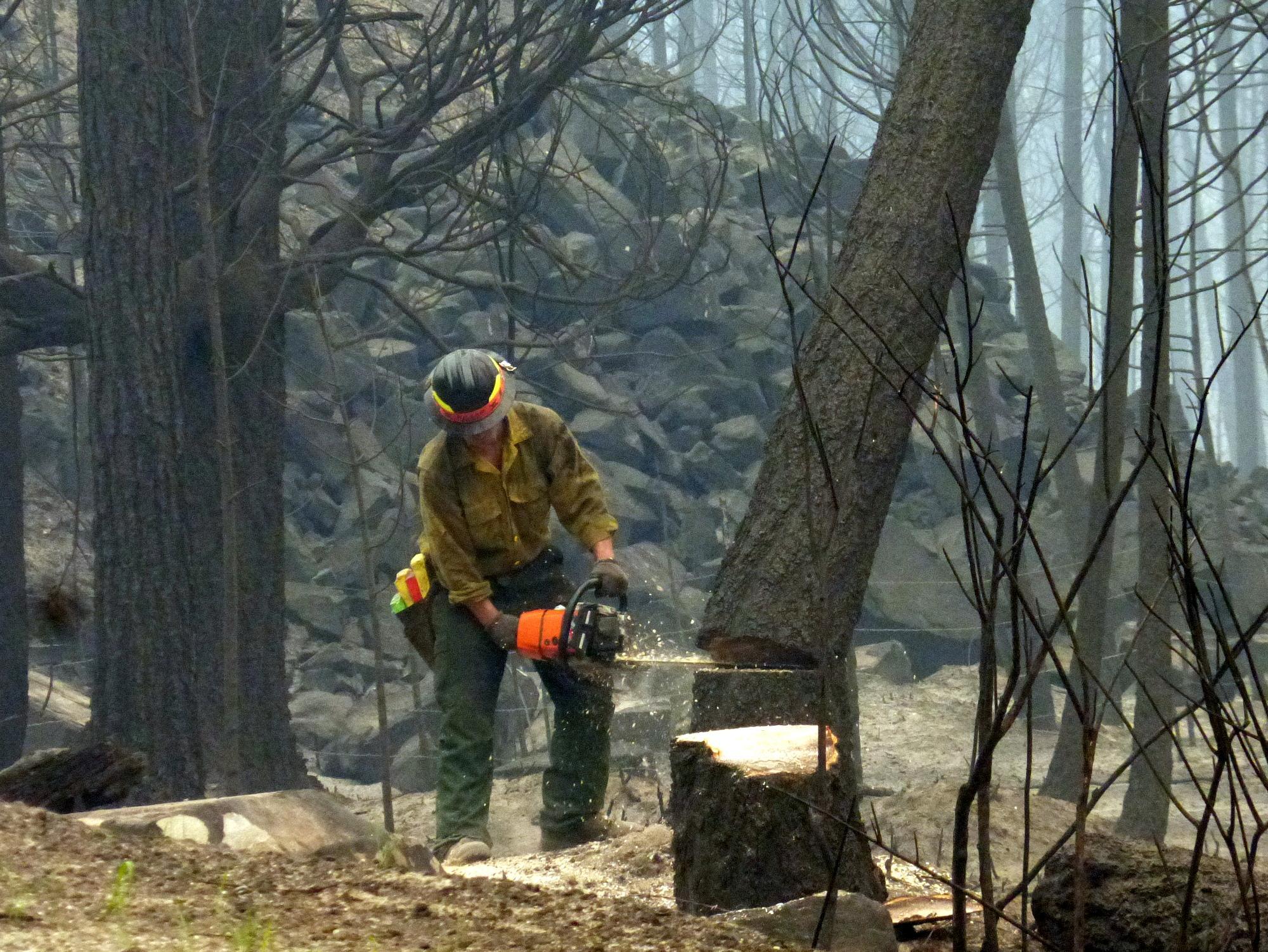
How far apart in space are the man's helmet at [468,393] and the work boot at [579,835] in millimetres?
1662

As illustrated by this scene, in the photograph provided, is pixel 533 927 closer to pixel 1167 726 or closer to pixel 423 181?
pixel 1167 726

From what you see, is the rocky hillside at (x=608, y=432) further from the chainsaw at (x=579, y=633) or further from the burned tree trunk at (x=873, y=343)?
the burned tree trunk at (x=873, y=343)

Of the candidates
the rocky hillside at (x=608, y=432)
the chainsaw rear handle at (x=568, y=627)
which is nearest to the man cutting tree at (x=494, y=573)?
the chainsaw rear handle at (x=568, y=627)

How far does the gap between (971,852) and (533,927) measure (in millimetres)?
4177

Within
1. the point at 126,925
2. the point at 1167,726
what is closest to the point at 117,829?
the point at 126,925

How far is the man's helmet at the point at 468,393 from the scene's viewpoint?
14.2 feet

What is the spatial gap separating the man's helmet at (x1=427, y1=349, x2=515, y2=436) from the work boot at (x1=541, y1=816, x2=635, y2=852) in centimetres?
166

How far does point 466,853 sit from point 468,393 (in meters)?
1.67

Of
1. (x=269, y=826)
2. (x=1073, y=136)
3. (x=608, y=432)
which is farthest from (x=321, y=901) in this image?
(x=1073, y=136)

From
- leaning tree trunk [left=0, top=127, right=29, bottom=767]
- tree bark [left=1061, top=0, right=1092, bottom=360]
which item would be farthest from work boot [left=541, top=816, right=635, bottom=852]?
tree bark [left=1061, top=0, right=1092, bottom=360]

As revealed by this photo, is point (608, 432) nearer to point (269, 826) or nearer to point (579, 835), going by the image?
point (579, 835)

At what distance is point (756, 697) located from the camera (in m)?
3.90

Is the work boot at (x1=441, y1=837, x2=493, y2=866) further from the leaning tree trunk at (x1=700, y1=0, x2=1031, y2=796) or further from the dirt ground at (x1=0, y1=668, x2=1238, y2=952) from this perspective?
the leaning tree trunk at (x1=700, y1=0, x2=1031, y2=796)

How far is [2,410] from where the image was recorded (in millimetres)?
9078
